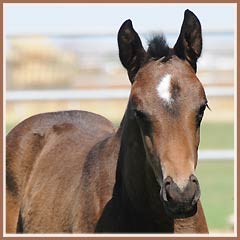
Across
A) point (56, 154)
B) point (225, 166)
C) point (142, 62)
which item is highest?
point (142, 62)

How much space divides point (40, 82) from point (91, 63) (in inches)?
142

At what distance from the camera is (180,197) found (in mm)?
2943

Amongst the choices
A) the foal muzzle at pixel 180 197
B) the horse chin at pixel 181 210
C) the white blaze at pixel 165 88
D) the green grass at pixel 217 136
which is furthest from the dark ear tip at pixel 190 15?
the green grass at pixel 217 136

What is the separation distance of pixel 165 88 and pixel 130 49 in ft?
1.38

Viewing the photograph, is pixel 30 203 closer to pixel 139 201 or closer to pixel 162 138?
pixel 139 201

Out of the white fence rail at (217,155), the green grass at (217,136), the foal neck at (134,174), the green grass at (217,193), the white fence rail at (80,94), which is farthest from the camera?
the green grass at (217,136)

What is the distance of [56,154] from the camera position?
455cm

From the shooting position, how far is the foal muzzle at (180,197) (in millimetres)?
2947

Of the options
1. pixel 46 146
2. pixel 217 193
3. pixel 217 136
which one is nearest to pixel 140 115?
pixel 46 146

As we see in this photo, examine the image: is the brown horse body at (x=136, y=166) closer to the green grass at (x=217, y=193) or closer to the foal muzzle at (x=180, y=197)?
the foal muzzle at (x=180, y=197)

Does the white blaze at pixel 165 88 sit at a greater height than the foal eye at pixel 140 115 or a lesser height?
greater

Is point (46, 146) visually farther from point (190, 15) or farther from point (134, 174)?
point (190, 15)

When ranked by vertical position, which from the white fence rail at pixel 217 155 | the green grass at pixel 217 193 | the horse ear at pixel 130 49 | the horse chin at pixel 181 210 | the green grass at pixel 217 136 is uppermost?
the horse ear at pixel 130 49

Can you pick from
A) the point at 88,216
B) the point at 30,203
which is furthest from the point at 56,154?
the point at 88,216
